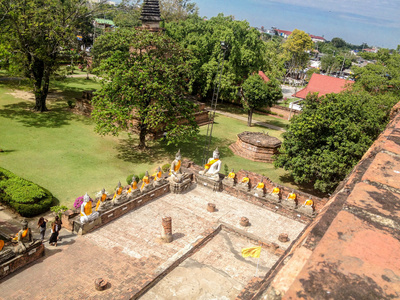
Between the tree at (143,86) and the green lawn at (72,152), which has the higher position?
the tree at (143,86)

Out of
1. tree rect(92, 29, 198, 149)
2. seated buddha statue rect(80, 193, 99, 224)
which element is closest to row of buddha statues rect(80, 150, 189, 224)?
seated buddha statue rect(80, 193, 99, 224)

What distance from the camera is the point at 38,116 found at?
27.9 m

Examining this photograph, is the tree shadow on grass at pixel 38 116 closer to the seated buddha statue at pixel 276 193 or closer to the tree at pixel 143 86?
the tree at pixel 143 86

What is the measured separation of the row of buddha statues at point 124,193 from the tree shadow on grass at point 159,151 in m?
6.16

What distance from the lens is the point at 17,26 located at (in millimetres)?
26094

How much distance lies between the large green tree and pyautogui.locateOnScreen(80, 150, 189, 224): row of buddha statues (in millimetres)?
20485

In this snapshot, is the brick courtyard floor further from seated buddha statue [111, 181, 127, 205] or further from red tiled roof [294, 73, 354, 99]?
red tiled roof [294, 73, 354, 99]

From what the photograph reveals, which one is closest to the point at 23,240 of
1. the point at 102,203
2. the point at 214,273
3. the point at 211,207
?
the point at 102,203

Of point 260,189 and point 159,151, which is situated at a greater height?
point 260,189

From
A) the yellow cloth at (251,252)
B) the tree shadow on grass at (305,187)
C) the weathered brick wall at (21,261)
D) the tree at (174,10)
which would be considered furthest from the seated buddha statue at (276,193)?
the tree at (174,10)

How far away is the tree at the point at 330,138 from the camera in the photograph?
18109 mm

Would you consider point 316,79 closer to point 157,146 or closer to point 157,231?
point 157,146

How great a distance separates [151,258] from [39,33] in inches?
966

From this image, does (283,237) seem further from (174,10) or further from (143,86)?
(174,10)
